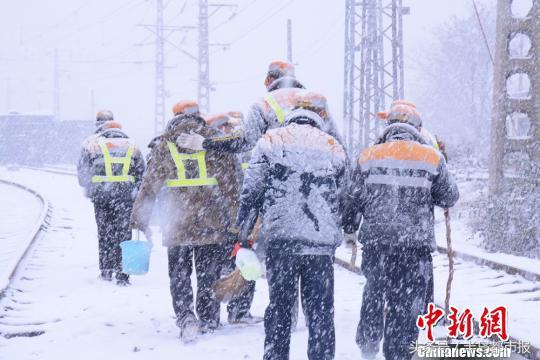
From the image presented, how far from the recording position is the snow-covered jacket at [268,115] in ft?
18.0

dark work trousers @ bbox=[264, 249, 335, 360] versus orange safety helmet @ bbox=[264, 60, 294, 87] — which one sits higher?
orange safety helmet @ bbox=[264, 60, 294, 87]

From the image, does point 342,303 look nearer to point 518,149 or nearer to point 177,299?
point 177,299

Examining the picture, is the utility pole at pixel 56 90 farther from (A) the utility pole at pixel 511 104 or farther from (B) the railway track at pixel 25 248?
(A) the utility pole at pixel 511 104

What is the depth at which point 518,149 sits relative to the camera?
1384 centimetres

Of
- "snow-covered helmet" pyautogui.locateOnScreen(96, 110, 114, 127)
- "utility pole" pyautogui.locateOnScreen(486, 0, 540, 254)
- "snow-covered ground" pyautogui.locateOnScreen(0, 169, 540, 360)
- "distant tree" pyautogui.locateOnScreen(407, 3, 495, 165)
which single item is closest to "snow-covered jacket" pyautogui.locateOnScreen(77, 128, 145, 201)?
"snow-covered helmet" pyautogui.locateOnScreen(96, 110, 114, 127)

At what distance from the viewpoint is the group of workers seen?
446cm

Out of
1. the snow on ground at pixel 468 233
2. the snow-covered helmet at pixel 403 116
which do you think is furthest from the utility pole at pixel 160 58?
the snow-covered helmet at pixel 403 116

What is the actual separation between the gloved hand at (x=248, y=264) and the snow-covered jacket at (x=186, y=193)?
38.5 inches

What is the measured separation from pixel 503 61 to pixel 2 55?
77.8 m

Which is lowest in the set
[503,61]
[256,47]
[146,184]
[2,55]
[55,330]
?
Answer: [55,330]

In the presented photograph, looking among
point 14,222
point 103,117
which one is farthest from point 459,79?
point 103,117

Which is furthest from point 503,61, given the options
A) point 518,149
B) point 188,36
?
point 188,36

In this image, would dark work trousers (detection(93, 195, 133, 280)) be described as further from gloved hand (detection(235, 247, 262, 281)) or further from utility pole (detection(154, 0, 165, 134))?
utility pole (detection(154, 0, 165, 134))

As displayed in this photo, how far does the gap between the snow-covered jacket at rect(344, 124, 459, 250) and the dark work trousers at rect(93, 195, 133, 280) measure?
4024mm
